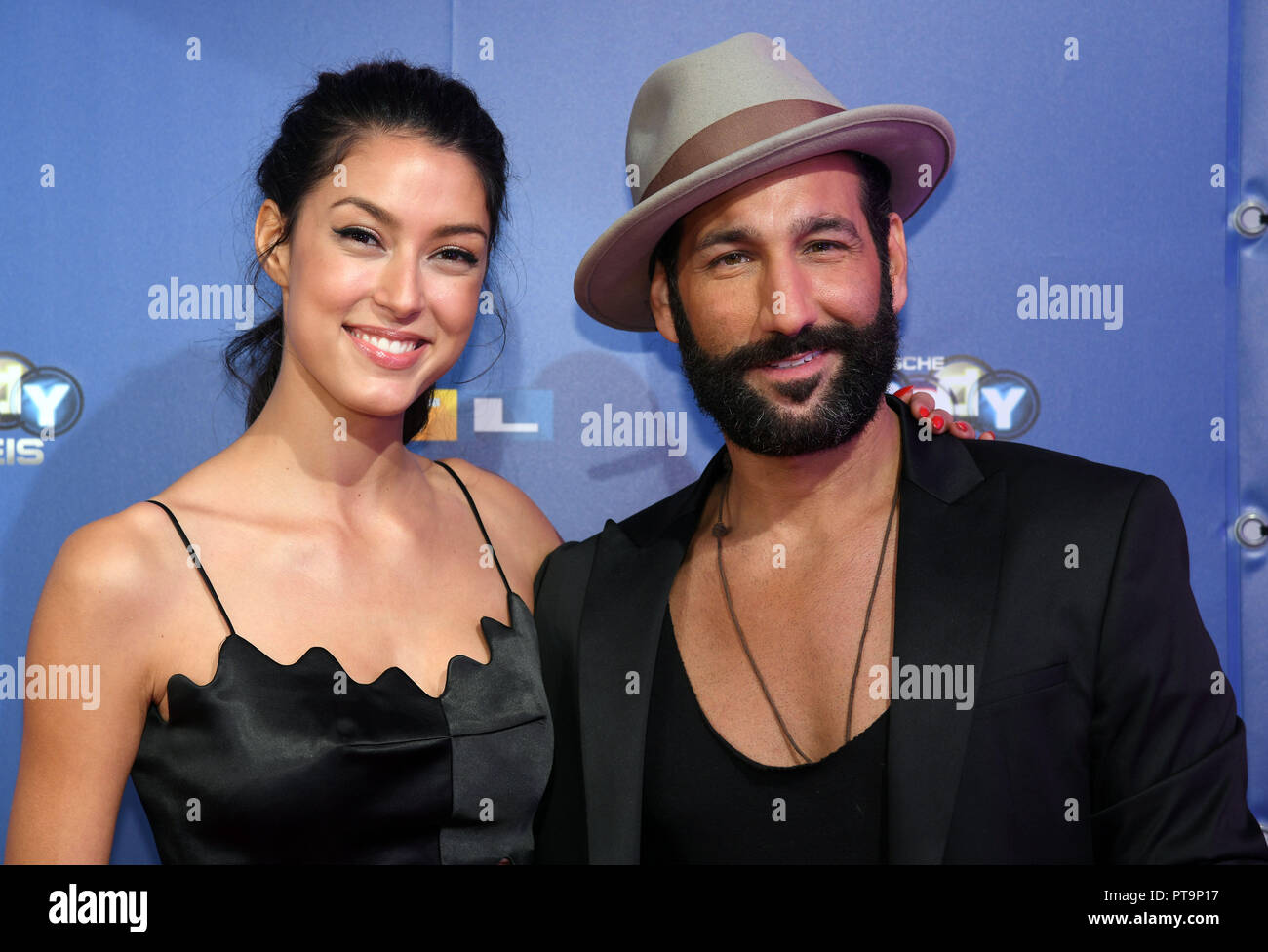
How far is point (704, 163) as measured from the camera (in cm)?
216

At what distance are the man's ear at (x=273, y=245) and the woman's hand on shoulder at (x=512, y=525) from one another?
0.62 m

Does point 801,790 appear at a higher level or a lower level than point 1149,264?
lower

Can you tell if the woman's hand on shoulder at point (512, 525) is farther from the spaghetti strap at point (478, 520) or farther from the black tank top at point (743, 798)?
the black tank top at point (743, 798)

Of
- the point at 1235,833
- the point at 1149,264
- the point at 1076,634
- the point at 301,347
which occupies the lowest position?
the point at 1235,833

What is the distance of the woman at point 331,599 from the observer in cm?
199

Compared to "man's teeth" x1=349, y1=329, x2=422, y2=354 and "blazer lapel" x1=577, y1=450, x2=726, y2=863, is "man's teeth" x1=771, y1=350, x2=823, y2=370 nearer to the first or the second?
"blazer lapel" x1=577, y1=450, x2=726, y2=863

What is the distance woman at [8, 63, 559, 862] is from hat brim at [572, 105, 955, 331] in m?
0.31

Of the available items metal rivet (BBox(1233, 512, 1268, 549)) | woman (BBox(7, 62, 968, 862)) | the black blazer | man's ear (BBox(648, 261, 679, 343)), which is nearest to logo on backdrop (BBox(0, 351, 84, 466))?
woman (BBox(7, 62, 968, 862))

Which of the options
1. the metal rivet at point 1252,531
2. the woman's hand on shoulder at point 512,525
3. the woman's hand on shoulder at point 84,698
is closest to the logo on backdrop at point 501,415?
the woman's hand on shoulder at point 512,525

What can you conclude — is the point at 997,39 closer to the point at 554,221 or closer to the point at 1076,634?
the point at 554,221

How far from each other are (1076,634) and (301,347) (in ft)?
5.32

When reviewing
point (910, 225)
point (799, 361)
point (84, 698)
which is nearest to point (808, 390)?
point (799, 361)

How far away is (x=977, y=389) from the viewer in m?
2.78

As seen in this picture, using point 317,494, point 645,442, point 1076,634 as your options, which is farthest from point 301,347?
point 1076,634
